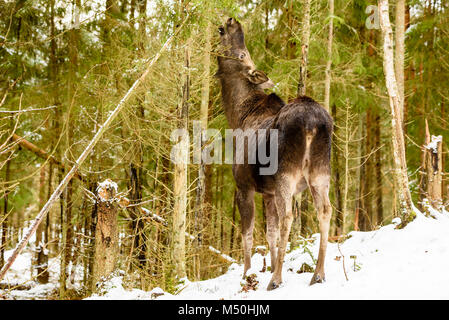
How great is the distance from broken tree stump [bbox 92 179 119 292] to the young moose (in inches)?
87.6

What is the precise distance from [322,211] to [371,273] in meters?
0.83

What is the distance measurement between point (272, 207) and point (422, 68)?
1261 centimetres

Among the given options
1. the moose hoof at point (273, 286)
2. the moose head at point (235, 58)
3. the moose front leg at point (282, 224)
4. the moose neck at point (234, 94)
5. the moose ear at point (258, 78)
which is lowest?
the moose hoof at point (273, 286)

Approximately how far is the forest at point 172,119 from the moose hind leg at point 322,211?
206 mm

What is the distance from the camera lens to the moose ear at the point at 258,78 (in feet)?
19.6

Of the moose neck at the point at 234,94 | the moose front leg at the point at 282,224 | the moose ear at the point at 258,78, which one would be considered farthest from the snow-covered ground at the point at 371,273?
the moose ear at the point at 258,78

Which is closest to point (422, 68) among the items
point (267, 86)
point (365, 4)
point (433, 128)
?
point (433, 128)

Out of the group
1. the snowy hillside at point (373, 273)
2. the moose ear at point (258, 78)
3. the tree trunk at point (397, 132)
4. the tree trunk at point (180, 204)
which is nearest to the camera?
the snowy hillside at point (373, 273)

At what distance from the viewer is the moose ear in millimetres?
5986

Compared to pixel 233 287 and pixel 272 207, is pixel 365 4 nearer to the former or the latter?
pixel 272 207

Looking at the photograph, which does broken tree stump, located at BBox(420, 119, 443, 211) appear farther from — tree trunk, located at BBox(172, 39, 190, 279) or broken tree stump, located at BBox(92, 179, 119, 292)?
broken tree stump, located at BBox(92, 179, 119, 292)

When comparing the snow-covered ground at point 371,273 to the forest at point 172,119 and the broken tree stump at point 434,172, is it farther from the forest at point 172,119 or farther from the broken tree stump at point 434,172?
the broken tree stump at point 434,172
